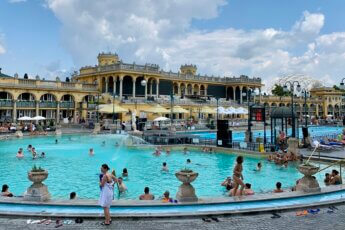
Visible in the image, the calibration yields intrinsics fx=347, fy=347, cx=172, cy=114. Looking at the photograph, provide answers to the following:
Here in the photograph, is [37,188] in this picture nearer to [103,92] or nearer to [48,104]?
[48,104]

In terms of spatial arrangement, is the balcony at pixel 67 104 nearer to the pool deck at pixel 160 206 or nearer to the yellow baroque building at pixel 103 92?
the yellow baroque building at pixel 103 92

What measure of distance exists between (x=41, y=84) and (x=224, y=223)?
4515cm

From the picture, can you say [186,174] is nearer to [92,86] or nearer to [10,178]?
[10,178]

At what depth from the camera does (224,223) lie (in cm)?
909

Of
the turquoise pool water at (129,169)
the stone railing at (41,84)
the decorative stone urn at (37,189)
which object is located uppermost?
the stone railing at (41,84)

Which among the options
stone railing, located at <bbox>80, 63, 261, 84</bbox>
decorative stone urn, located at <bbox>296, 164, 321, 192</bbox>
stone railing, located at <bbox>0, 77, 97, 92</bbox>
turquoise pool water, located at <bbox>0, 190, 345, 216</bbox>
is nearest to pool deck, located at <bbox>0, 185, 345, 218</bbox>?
turquoise pool water, located at <bbox>0, 190, 345, 216</bbox>

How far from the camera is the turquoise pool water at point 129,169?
16.2m

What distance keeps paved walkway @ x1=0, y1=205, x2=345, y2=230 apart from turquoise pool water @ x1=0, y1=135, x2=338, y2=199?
5.42 m

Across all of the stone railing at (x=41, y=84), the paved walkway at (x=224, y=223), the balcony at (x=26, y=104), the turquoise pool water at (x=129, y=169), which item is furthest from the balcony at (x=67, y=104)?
the paved walkway at (x=224, y=223)

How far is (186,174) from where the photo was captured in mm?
10367

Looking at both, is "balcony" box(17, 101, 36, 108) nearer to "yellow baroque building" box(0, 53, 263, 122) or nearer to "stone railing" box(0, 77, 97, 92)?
"yellow baroque building" box(0, 53, 263, 122)

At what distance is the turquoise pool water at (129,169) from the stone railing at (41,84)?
53.3 ft

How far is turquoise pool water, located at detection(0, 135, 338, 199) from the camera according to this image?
1623cm

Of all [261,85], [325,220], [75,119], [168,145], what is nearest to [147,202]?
[325,220]
